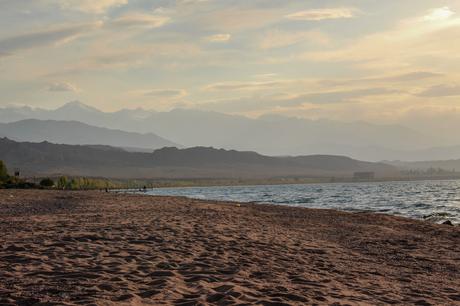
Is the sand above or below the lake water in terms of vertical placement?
above

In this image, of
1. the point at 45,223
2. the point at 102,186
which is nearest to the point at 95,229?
the point at 45,223

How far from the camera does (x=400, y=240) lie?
1975 centimetres

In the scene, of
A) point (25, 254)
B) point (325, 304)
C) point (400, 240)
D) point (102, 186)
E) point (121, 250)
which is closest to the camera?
point (325, 304)

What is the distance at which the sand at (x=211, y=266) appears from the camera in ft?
31.2

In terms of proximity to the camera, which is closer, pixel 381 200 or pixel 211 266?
pixel 211 266

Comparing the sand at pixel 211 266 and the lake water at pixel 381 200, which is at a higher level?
the sand at pixel 211 266

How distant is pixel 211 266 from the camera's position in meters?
12.2

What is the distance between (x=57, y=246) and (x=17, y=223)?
7.39m

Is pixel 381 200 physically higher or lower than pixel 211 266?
lower

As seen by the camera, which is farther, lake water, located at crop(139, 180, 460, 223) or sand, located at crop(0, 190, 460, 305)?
lake water, located at crop(139, 180, 460, 223)

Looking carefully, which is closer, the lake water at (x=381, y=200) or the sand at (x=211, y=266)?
the sand at (x=211, y=266)

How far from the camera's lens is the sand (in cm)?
950

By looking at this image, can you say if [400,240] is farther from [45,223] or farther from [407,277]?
[45,223]

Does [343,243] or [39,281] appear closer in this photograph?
[39,281]
